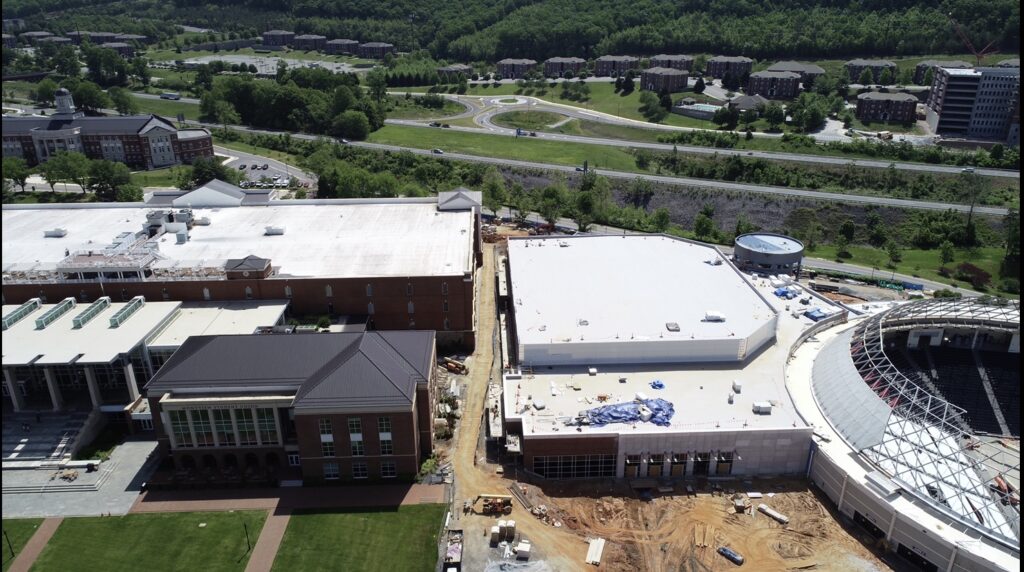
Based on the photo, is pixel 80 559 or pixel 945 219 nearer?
pixel 80 559

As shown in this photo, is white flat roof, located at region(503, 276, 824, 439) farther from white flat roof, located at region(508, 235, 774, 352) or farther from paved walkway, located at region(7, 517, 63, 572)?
paved walkway, located at region(7, 517, 63, 572)

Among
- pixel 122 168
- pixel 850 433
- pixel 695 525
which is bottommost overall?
pixel 695 525

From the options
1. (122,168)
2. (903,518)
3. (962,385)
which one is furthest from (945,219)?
(122,168)

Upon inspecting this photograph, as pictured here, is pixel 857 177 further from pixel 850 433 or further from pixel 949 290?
pixel 850 433

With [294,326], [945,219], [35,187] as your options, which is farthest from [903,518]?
[35,187]

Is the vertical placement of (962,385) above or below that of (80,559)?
above

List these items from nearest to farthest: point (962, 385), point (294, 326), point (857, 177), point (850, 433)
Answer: point (850, 433) → point (962, 385) → point (294, 326) → point (857, 177)

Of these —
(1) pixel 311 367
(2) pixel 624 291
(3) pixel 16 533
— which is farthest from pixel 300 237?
(3) pixel 16 533

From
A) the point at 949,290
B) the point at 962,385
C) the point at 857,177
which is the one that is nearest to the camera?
the point at 962,385
